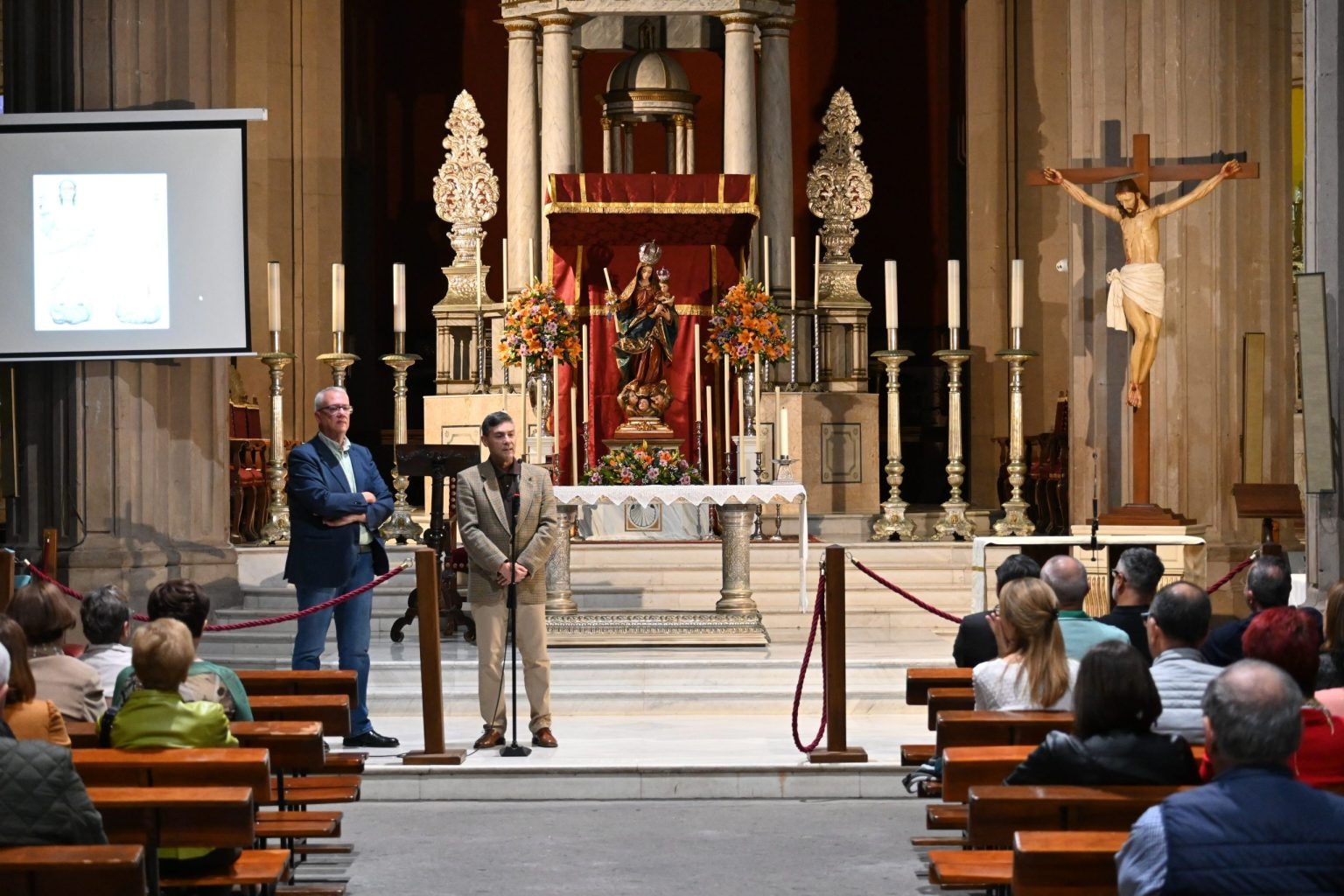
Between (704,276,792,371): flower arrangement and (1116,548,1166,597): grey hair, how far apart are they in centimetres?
545

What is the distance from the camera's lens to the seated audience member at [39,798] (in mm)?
4078

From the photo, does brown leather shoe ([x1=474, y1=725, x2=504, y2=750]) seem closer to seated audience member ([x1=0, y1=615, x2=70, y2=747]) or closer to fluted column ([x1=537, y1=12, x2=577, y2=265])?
seated audience member ([x1=0, y1=615, x2=70, y2=747])

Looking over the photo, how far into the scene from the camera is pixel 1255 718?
11.3ft

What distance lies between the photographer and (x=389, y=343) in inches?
726

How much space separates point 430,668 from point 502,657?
0.48 metres

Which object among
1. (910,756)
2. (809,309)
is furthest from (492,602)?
(809,309)

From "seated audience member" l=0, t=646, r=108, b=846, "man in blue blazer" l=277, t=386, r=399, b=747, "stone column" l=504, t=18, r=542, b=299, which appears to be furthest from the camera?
"stone column" l=504, t=18, r=542, b=299

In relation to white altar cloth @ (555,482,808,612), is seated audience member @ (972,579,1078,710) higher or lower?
lower

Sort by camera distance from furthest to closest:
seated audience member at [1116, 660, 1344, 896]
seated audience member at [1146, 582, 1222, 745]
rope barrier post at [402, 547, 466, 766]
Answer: rope barrier post at [402, 547, 466, 766] < seated audience member at [1146, 582, 1222, 745] < seated audience member at [1116, 660, 1344, 896]

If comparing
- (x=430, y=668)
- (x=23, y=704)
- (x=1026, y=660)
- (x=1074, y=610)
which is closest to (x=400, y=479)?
(x=430, y=668)

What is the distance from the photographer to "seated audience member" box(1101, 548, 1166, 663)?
6562mm

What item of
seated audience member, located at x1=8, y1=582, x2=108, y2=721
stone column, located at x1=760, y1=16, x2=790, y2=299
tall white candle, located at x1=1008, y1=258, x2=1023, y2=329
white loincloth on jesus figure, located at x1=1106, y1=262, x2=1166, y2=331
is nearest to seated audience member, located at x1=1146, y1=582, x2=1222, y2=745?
seated audience member, located at x1=8, y1=582, x2=108, y2=721

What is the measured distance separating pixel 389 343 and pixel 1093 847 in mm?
14981

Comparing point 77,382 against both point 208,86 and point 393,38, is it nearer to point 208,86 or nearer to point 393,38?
point 208,86
